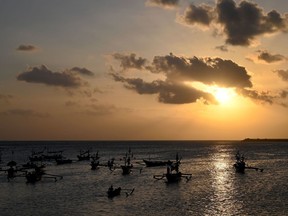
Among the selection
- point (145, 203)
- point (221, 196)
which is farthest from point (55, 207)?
point (221, 196)

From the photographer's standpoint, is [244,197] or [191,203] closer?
[191,203]

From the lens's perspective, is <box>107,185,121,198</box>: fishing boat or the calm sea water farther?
<box>107,185,121,198</box>: fishing boat

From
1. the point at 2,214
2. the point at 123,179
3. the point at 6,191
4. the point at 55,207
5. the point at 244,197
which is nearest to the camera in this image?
the point at 2,214

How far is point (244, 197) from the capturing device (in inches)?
2862

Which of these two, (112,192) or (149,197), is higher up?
(112,192)

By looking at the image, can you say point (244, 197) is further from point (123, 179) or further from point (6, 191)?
point (6, 191)

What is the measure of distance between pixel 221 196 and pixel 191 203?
9.92 metres

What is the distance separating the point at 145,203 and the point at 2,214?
71.7 feet

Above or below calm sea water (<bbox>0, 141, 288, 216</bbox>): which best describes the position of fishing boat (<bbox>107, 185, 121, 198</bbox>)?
above

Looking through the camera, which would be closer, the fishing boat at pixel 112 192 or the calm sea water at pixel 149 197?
the calm sea water at pixel 149 197

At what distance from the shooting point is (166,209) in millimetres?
61344

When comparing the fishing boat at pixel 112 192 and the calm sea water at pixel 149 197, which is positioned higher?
the fishing boat at pixel 112 192

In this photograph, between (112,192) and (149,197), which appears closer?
(112,192)

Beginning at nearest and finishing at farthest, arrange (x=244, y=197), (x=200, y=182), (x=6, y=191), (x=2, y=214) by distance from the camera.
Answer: (x=2, y=214) < (x=244, y=197) < (x=6, y=191) < (x=200, y=182)
